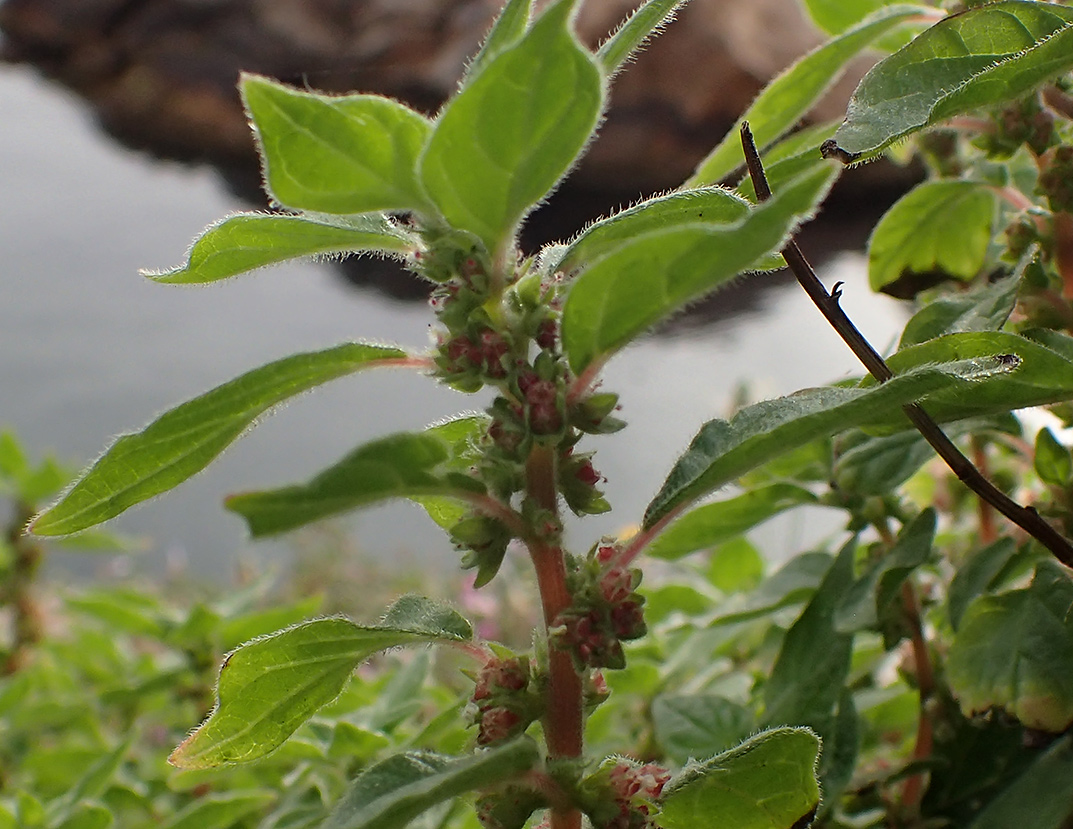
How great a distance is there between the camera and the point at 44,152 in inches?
235

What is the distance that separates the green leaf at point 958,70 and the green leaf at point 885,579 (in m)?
0.24

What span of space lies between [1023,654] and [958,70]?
258 millimetres

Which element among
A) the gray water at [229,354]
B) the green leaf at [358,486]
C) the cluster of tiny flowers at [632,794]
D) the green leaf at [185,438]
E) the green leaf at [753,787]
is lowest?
the green leaf at [753,787]

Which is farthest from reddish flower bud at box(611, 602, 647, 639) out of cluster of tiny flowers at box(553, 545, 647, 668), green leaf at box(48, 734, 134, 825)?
green leaf at box(48, 734, 134, 825)

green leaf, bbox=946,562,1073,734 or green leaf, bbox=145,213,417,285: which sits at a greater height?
green leaf, bbox=145,213,417,285

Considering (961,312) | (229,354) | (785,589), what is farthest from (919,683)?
(229,354)

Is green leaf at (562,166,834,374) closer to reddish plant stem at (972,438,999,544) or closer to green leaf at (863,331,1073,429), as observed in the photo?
green leaf at (863,331,1073,429)

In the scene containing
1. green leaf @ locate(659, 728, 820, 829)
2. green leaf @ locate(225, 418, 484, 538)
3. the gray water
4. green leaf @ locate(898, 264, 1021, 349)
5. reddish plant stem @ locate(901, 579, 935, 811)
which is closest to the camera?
green leaf @ locate(225, 418, 484, 538)

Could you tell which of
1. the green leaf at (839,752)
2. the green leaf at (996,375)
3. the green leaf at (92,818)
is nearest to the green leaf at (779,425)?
the green leaf at (996,375)

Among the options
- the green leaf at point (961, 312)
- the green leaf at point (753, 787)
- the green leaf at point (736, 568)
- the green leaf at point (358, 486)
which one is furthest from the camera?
the green leaf at point (736, 568)

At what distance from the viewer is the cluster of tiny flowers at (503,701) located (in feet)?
1.23

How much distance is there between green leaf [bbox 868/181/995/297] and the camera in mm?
621

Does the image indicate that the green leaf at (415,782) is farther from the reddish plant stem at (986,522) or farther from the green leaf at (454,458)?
the reddish plant stem at (986,522)

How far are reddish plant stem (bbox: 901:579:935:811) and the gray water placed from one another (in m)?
2.12
